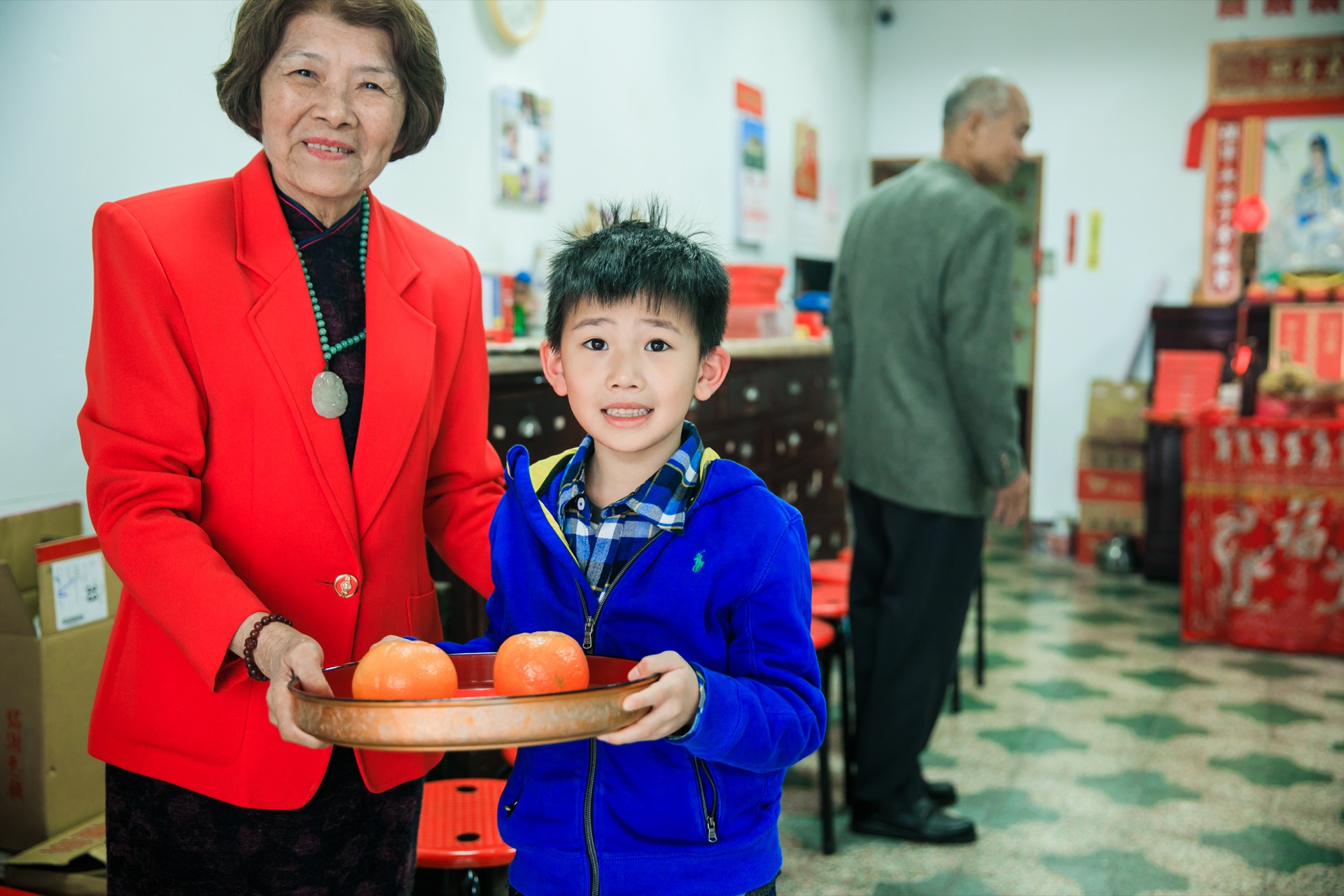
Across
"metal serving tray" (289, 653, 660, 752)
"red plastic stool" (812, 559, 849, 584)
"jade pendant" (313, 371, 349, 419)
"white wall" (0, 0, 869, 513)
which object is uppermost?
"white wall" (0, 0, 869, 513)

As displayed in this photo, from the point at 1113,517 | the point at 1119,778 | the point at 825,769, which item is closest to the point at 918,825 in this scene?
the point at 825,769

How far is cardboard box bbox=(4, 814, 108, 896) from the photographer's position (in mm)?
1706

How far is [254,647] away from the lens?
1.11 metres

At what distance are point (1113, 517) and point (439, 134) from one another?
15.1 ft

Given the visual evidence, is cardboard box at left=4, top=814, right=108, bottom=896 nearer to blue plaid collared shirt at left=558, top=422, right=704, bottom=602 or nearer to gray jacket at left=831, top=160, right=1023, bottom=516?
blue plaid collared shirt at left=558, top=422, right=704, bottom=602

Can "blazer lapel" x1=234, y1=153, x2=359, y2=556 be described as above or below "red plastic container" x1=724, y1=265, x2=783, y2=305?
below

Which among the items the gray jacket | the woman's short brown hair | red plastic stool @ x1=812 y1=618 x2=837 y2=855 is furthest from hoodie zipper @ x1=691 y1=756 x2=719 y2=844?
the gray jacket

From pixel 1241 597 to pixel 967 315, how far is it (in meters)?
2.65

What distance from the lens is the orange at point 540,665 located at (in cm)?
97

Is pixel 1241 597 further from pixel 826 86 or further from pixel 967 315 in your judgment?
pixel 826 86

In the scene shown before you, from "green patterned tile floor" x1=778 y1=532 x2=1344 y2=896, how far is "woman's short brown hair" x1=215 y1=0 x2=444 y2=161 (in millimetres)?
1961

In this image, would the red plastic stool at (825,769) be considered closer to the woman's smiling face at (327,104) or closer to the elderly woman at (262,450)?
the elderly woman at (262,450)

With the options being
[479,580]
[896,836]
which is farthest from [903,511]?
[479,580]

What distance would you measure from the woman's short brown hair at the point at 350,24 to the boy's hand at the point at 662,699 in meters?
0.76
